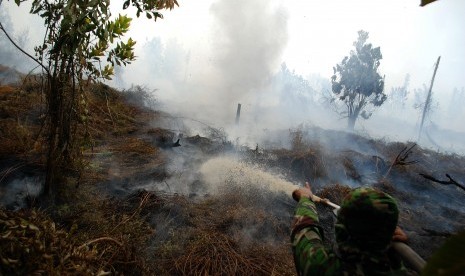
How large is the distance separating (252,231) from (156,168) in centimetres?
299

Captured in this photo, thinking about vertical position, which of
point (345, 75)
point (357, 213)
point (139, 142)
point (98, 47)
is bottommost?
point (139, 142)

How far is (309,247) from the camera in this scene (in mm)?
1635

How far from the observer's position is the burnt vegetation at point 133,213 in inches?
80.5

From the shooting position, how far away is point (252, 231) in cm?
475

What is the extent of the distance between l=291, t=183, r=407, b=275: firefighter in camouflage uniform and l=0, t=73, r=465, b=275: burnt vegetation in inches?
8.4

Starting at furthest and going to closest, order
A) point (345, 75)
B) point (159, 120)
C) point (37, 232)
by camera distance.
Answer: point (345, 75), point (159, 120), point (37, 232)

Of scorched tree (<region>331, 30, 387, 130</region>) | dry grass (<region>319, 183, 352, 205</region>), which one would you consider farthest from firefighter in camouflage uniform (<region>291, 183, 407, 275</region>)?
scorched tree (<region>331, 30, 387, 130</region>)

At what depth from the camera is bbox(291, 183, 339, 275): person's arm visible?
1518 mm

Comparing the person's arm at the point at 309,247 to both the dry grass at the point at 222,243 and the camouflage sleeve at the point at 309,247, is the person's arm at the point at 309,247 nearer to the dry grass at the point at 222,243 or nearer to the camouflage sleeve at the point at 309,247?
the camouflage sleeve at the point at 309,247

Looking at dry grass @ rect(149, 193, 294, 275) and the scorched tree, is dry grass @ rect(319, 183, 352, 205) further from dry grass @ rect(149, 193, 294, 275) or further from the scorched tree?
the scorched tree

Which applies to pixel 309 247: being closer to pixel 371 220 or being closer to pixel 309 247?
pixel 309 247

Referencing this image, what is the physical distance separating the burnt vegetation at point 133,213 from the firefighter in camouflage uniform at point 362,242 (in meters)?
0.21

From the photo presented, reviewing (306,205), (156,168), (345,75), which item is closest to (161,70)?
(345,75)

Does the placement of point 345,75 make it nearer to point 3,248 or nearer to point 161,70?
point 3,248
